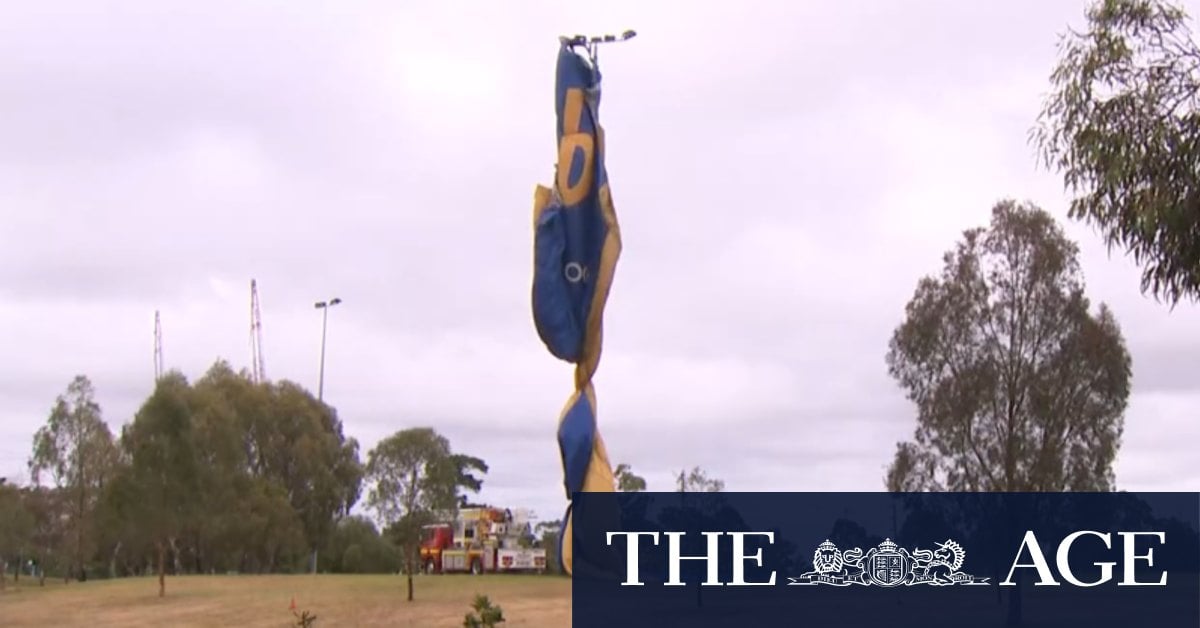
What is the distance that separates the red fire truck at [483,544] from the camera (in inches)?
2029

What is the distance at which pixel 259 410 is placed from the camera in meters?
64.0

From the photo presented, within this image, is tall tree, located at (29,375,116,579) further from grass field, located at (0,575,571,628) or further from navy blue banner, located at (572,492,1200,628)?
navy blue banner, located at (572,492,1200,628)

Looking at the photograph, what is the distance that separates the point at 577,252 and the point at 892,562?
9.17 meters

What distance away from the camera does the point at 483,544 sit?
51.6 m

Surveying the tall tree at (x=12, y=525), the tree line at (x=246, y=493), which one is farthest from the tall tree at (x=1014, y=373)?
the tall tree at (x=12, y=525)

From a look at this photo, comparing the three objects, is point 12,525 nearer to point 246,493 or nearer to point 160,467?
point 246,493

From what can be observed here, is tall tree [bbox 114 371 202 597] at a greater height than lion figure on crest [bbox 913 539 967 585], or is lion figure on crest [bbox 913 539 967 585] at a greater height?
tall tree [bbox 114 371 202 597]

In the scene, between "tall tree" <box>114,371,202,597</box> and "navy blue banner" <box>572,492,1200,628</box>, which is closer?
"navy blue banner" <box>572,492,1200,628</box>

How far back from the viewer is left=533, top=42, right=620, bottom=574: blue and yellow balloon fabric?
1853cm

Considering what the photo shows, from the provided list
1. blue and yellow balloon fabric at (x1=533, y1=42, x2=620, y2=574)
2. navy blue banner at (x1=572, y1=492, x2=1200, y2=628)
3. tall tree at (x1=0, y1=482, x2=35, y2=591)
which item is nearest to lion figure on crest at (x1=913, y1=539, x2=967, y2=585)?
navy blue banner at (x1=572, y1=492, x2=1200, y2=628)

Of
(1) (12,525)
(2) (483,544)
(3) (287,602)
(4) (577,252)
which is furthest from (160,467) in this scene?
(4) (577,252)

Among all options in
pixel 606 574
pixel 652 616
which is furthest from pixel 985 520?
pixel 606 574

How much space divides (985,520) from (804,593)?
4373mm

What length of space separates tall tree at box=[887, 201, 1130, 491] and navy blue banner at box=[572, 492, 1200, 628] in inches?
43.0
